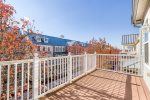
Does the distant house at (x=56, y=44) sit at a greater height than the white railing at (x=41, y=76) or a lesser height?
greater

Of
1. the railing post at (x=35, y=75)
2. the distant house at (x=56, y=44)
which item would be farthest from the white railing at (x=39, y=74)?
the distant house at (x=56, y=44)

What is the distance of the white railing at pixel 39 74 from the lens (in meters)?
3.17

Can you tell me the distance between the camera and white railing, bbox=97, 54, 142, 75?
27.5 feet

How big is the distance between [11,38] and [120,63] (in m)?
6.00

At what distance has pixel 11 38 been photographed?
15.5 ft

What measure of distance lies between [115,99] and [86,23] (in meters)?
19.1

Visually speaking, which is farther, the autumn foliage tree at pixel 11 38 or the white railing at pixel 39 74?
the autumn foliage tree at pixel 11 38

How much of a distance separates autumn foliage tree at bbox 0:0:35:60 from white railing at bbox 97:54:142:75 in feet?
15.9

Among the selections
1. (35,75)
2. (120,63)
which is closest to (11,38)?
(35,75)

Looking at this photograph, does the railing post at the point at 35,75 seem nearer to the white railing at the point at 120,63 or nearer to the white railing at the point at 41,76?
the white railing at the point at 41,76

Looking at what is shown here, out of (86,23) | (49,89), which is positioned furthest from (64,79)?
(86,23)

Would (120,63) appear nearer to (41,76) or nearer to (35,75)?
(41,76)

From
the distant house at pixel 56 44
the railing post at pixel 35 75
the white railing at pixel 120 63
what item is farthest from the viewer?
the distant house at pixel 56 44

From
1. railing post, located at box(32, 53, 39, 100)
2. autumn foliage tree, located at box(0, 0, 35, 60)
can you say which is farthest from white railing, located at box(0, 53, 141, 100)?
autumn foliage tree, located at box(0, 0, 35, 60)
